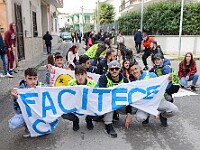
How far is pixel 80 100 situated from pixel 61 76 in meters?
1.88

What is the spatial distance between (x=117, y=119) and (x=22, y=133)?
66.7 inches

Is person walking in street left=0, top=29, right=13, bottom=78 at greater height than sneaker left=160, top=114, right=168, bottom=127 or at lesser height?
greater

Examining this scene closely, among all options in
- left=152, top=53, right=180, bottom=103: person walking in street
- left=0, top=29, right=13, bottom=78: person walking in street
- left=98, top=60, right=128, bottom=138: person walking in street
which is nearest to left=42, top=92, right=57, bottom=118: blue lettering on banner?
left=98, top=60, right=128, bottom=138: person walking in street

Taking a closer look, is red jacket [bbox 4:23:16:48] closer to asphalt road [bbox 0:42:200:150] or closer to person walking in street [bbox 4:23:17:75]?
person walking in street [bbox 4:23:17:75]

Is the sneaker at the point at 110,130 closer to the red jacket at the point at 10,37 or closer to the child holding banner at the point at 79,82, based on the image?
the child holding banner at the point at 79,82

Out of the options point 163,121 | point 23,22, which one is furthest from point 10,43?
point 163,121

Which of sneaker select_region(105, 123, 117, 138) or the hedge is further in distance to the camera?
the hedge

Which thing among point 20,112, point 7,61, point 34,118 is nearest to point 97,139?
point 34,118

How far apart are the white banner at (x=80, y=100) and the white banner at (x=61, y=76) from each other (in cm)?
168

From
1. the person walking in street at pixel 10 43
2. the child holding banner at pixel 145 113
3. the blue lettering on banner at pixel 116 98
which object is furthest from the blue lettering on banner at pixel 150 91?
the person walking in street at pixel 10 43

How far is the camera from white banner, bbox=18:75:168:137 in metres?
4.06

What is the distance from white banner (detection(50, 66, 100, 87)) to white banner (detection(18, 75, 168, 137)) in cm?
168

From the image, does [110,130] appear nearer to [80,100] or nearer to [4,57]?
[80,100]

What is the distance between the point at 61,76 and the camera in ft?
19.6
